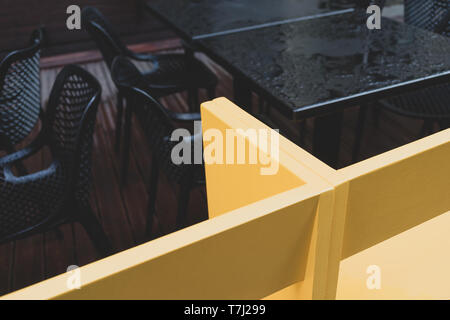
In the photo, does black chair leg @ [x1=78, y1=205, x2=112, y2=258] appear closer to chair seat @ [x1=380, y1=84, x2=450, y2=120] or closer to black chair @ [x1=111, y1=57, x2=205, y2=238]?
black chair @ [x1=111, y1=57, x2=205, y2=238]

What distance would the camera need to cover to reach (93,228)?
4.90ft

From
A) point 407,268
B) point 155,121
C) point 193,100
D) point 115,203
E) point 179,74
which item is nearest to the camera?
point 407,268

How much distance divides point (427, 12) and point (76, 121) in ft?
6.91

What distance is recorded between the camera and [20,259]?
6.57ft

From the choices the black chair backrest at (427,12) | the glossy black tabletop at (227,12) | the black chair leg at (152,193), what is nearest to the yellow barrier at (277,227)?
the black chair leg at (152,193)

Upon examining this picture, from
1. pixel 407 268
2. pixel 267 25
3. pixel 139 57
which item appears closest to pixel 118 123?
pixel 139 57

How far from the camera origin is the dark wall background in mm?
4156

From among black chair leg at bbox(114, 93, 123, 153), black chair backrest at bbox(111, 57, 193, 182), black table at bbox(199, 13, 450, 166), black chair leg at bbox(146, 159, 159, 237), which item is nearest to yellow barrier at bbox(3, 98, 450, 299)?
black table at bbox(199, 13, 450, 166)

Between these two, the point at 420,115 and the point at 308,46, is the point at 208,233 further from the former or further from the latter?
the point at 420,115

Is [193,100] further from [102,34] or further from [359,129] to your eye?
[359,129]

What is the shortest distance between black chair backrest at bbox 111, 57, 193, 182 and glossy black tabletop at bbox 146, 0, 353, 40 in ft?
1.87

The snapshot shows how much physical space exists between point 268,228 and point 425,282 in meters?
0.51

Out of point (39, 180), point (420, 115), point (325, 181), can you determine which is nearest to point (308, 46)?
point (420, 115)

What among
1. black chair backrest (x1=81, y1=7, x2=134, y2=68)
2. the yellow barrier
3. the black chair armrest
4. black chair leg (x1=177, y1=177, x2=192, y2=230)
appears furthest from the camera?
the black chair armrest
